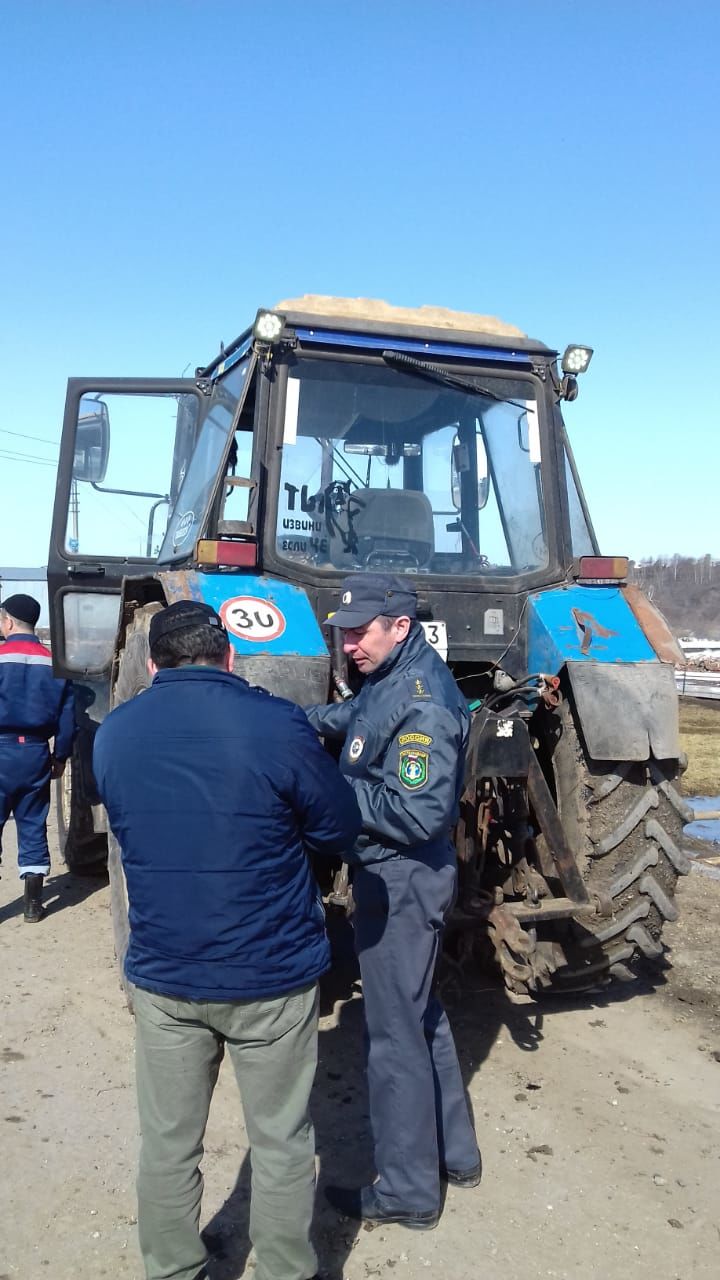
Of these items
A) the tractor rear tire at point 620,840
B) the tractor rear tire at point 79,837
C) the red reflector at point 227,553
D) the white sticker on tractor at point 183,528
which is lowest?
the tractor rear tire at point 79,837

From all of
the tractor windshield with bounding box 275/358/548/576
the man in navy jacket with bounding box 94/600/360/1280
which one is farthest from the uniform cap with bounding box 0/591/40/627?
the man in navy jacket with bounding box 94/600/360/1280

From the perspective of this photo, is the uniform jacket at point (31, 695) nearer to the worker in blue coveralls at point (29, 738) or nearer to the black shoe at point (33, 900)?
the worker in blue coveralls at point (29, 738)

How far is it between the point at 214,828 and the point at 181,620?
51 centimetres

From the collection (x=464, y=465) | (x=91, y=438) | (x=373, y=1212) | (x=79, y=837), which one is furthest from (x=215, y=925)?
(x=79, y=837)

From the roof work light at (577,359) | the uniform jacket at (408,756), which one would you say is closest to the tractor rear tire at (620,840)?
the uniform jacket at (408,756)

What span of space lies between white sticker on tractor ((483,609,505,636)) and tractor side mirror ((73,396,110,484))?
7.13ft

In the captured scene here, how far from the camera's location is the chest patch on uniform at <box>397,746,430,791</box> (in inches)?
112

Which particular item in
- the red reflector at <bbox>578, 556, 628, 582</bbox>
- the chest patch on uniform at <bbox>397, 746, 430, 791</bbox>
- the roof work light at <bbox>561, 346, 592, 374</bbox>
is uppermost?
the roof work light at <bbox>561, 346, 592, 374</bbox>

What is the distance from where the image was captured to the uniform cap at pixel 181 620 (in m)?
2.47

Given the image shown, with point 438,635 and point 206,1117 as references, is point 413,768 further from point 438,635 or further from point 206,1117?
point 438,635

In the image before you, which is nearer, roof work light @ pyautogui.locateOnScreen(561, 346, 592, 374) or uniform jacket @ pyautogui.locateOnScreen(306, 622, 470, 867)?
uniform jacket @ pyautogui.locateOnScreen(306, 622, 470, 867)

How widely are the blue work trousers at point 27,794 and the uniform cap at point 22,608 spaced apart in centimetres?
68

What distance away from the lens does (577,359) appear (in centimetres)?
468

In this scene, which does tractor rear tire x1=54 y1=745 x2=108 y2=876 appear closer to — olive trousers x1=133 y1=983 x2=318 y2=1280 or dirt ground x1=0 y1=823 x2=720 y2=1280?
dirt ground x1=0 y1=823 x2=720 y2=1280
